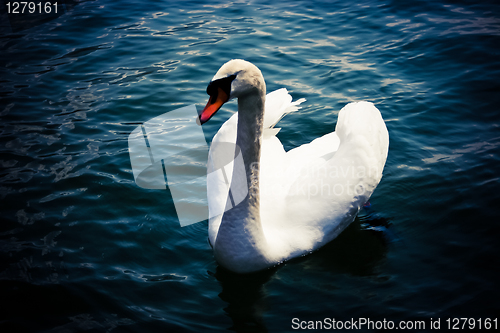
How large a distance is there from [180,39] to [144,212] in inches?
246

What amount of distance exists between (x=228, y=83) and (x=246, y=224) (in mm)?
1397

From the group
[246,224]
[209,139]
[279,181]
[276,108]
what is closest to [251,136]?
[246,224]

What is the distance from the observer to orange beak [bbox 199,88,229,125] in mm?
3420

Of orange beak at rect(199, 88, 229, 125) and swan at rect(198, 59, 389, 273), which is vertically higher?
orange beak at rect(199, 88, 229, 125)

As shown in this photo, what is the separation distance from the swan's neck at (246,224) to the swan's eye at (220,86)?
1.46 feet

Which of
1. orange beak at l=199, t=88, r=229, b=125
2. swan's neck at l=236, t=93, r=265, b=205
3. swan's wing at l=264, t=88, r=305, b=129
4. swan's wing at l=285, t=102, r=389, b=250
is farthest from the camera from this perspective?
swan's wing at l=264, t=88, r=305, b=129

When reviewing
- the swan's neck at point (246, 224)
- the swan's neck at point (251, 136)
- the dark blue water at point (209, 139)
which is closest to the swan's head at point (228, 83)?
the swan's neck at point (251, 136)

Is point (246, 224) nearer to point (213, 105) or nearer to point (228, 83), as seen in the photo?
point (213, 105)

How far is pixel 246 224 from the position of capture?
4.11m

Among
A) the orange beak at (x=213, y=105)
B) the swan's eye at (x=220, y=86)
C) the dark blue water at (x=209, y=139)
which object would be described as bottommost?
the dark blue water at (x=209, y=139)

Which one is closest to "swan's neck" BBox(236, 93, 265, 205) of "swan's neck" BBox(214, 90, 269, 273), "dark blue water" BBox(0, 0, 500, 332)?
"swan's neck" BBox(214, 90, 269, 273)

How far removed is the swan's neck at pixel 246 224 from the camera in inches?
157

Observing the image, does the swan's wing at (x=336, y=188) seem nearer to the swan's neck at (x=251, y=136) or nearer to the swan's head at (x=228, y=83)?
the swan's neck at (x=251, y=136)

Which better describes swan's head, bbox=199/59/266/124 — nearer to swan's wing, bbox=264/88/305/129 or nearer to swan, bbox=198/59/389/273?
swan, bbox=198/59/389/273
